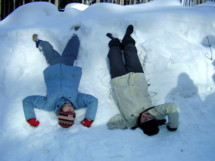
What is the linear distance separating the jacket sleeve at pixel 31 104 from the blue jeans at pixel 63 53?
825 millimetres

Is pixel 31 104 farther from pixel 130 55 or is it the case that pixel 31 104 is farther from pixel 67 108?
pixel 130 55

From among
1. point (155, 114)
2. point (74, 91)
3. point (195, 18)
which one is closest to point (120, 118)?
point (155, 114)

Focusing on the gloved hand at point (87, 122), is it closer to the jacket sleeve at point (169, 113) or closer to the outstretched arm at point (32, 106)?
the outstretched arm at point (32, 106)

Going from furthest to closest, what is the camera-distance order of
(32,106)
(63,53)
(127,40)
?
(63,53) → (127,40) → (32,106)

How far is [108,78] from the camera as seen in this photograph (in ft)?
14.2

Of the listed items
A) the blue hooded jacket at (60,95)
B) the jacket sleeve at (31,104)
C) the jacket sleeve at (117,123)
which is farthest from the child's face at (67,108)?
the jacket sleeve at (117,123)

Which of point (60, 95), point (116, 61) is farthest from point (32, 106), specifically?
point (116, 61)

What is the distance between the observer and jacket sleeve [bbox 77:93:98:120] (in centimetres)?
366

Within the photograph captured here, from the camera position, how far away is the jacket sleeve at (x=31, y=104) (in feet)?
11.9

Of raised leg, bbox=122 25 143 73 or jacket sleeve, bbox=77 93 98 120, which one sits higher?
raised leg, bbox=122 25 143 73

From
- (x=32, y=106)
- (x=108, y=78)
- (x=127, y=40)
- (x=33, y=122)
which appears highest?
(x=127, y=40)

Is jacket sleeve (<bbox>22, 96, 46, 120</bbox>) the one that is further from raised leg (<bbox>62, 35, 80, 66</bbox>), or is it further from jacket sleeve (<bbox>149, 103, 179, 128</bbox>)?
jacket sleeve (<bbox>149, 103, 179, 128</bbox>)

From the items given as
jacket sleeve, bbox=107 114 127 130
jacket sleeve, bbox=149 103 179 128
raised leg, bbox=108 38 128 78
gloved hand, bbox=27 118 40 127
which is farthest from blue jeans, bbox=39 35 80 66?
jacket sleeve, bbox=149 103 179 128

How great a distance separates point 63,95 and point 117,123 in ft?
3.01
